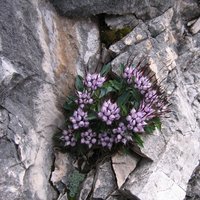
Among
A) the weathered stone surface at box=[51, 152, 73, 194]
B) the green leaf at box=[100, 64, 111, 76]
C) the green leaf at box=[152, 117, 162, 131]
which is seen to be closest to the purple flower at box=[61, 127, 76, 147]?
the weathered stone surface at box=[51, 152, 73, 194]

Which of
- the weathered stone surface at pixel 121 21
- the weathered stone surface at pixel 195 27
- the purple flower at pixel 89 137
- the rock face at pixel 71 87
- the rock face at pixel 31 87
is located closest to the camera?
the rock face at pixel 31 87

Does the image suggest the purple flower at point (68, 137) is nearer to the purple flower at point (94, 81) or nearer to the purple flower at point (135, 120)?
the purple flower at point (94, 81)

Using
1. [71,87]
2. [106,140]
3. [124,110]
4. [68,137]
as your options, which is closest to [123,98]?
[124,110]

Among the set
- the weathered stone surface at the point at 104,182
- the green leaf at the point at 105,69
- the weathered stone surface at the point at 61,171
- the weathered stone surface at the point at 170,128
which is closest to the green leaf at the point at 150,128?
the weathered stone surface at the point at 170,128

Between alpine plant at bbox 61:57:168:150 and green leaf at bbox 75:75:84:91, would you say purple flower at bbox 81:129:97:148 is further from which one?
green leaf at bbox 75:75:84:91

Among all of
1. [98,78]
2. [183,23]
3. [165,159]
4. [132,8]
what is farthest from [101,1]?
[165,159]

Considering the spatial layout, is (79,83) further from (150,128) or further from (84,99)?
(150,128)

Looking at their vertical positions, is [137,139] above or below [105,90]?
below
